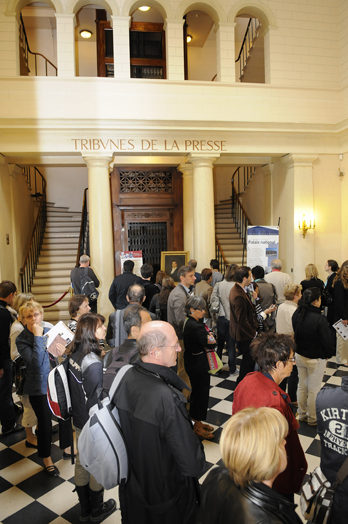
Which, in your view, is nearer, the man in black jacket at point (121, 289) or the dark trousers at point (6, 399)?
the dark trousers at point (6, 399)

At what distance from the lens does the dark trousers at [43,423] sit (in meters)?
3.26

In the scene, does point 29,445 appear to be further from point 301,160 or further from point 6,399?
point 301,160

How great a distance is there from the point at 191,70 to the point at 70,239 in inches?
284

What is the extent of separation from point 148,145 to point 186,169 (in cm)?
201

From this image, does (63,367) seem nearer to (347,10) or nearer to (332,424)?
(332,424)

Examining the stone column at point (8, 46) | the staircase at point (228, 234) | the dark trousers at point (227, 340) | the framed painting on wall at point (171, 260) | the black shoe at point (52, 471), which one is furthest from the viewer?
the staircase at point (228, 234)

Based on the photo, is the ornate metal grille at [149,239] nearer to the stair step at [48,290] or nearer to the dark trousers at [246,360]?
the stair step at [48,290]

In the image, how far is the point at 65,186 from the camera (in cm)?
1356

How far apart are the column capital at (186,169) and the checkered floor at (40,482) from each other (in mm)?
6968

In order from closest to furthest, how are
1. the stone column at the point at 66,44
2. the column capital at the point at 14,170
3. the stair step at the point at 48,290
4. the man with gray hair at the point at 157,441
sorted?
1. the man with gray hair at the point at 157,441
2. the stone column at the point at 66,44
3. the column capital at the point at 14,170
4. the stair step at the point at 48,290

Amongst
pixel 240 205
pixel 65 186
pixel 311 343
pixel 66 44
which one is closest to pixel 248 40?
pixel 240 205

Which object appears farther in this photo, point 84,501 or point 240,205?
point 240,205

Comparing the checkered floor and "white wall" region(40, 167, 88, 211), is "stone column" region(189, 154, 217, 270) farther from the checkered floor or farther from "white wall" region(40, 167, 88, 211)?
"white wall" region(40, 167, 88, 211)

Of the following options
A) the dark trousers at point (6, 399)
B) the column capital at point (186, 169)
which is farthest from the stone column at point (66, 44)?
the dark trousers at point (6, 399)
